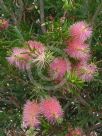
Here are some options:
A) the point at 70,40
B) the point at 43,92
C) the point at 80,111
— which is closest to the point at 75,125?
the point at 80,111

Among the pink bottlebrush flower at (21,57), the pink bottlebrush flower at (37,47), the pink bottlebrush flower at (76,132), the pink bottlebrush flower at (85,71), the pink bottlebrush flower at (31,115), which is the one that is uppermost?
the pink bottlebrush flower at (37,47)

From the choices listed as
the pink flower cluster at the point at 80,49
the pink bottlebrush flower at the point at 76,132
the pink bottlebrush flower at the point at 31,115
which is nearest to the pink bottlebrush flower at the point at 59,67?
the pink flower cluster at the point at 80,49

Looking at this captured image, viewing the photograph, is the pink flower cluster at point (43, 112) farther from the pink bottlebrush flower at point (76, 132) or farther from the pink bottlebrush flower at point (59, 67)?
the pink bottlebrush flower at point (76, 132)

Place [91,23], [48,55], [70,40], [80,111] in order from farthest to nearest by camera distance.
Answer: [80,111]
[91,23]
[70,40]
[48,55]

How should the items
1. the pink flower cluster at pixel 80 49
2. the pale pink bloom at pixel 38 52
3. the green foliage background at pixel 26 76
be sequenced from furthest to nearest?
1. the green foliage background at pixel 26 76
2. the pink flower cluster at pixel 80 49
3. the pale pink bloom at pixel 38 52

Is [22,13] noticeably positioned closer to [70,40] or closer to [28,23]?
[28,23]

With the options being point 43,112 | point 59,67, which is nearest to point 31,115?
point 43,112

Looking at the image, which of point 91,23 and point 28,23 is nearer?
point 91,23
